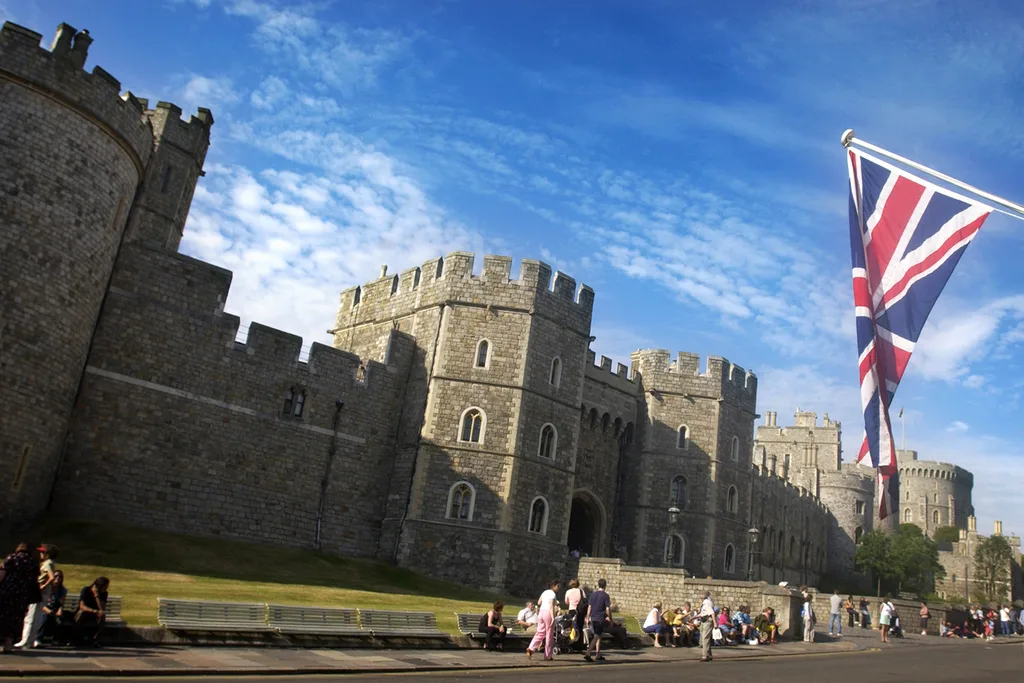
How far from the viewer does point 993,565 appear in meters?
61.4

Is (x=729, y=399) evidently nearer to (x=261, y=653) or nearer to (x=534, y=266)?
(x=534, y=266)

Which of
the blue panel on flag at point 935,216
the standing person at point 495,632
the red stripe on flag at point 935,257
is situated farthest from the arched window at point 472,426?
the blue panel on flag at point 935,216

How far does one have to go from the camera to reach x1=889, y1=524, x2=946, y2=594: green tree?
55750mm

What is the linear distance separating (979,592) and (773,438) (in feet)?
59.3

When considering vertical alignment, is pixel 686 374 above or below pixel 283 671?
above

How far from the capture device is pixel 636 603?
27.1 metres

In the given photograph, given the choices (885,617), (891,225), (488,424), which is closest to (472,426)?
(488,424)

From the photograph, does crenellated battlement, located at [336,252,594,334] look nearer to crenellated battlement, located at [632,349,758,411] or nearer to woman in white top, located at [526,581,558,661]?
crenellated battlement, located at [632,349,758,411]

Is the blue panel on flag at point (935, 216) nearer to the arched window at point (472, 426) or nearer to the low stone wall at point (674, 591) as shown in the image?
the low stone wall at point (674, 591)

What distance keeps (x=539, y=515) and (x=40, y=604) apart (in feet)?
61.2

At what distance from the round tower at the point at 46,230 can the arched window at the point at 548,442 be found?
14.1 metres

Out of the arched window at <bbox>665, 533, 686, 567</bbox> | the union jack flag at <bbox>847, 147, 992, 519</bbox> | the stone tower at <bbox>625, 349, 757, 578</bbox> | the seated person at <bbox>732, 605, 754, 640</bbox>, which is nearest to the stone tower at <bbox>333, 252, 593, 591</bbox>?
the stone tower at <bbox>625, 349, 757, 578</bbox>

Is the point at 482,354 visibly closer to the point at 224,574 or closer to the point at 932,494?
the point at 224,574

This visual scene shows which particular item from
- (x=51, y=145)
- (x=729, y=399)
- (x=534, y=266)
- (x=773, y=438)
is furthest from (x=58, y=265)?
(x=773, y=438)
